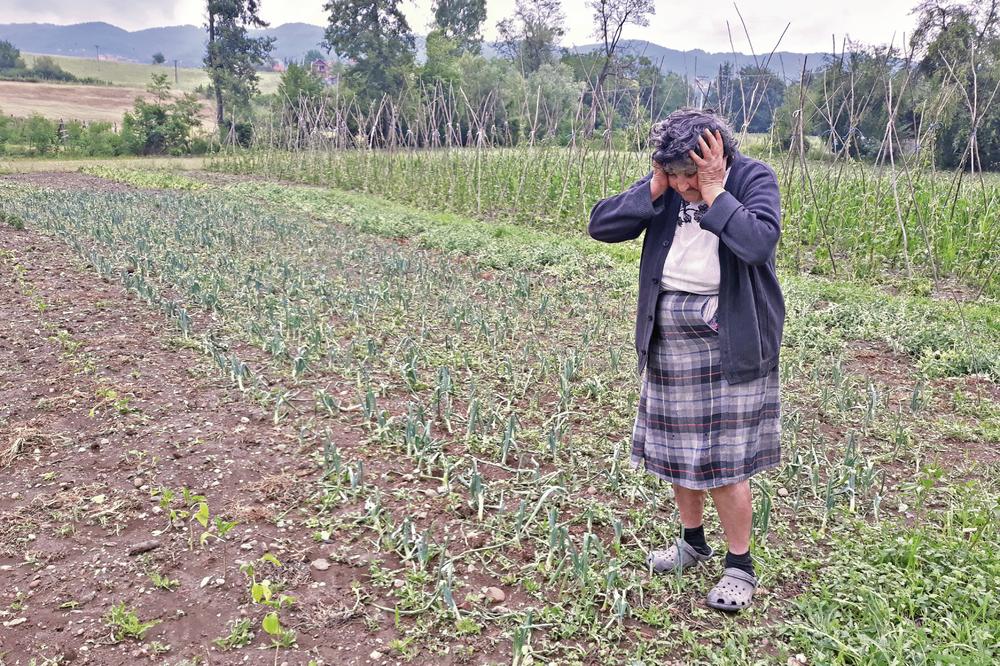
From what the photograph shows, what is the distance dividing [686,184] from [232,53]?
29788 millimetres

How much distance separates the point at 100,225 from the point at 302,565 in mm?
6669

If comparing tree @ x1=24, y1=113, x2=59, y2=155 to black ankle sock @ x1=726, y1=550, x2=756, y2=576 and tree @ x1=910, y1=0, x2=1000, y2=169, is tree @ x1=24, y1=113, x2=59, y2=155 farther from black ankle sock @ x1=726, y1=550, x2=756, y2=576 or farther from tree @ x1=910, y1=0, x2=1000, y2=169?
black ankle sock @ x1=726, y1=550, x2=756, y2=576

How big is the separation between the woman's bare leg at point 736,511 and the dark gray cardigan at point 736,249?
0.33 m

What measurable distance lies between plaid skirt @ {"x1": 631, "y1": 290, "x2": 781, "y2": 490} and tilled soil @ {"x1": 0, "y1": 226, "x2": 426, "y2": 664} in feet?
3.19

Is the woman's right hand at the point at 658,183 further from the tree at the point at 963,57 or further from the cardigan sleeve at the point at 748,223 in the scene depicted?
the tree at the point at 963,57

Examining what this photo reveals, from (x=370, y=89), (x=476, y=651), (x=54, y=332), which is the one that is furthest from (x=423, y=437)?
(x=370, y=89)

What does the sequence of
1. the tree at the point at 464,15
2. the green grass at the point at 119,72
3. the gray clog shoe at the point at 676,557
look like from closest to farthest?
the gray clog shoe at the point at 676,557
the tree at the point at 464,15
the green grass at the point at 119,72

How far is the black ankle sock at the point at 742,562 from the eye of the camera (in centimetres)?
213

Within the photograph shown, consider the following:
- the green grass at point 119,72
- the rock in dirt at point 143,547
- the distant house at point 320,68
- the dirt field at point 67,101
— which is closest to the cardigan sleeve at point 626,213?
the rock in dirt at point 143,547

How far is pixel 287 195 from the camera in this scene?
11.8m

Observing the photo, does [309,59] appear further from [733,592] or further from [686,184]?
[733,592]

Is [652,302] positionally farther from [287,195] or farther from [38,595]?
[287,195]

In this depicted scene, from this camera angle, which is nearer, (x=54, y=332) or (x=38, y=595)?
(x=38, y=595)

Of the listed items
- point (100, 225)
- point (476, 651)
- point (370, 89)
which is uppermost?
point (370, 89)
